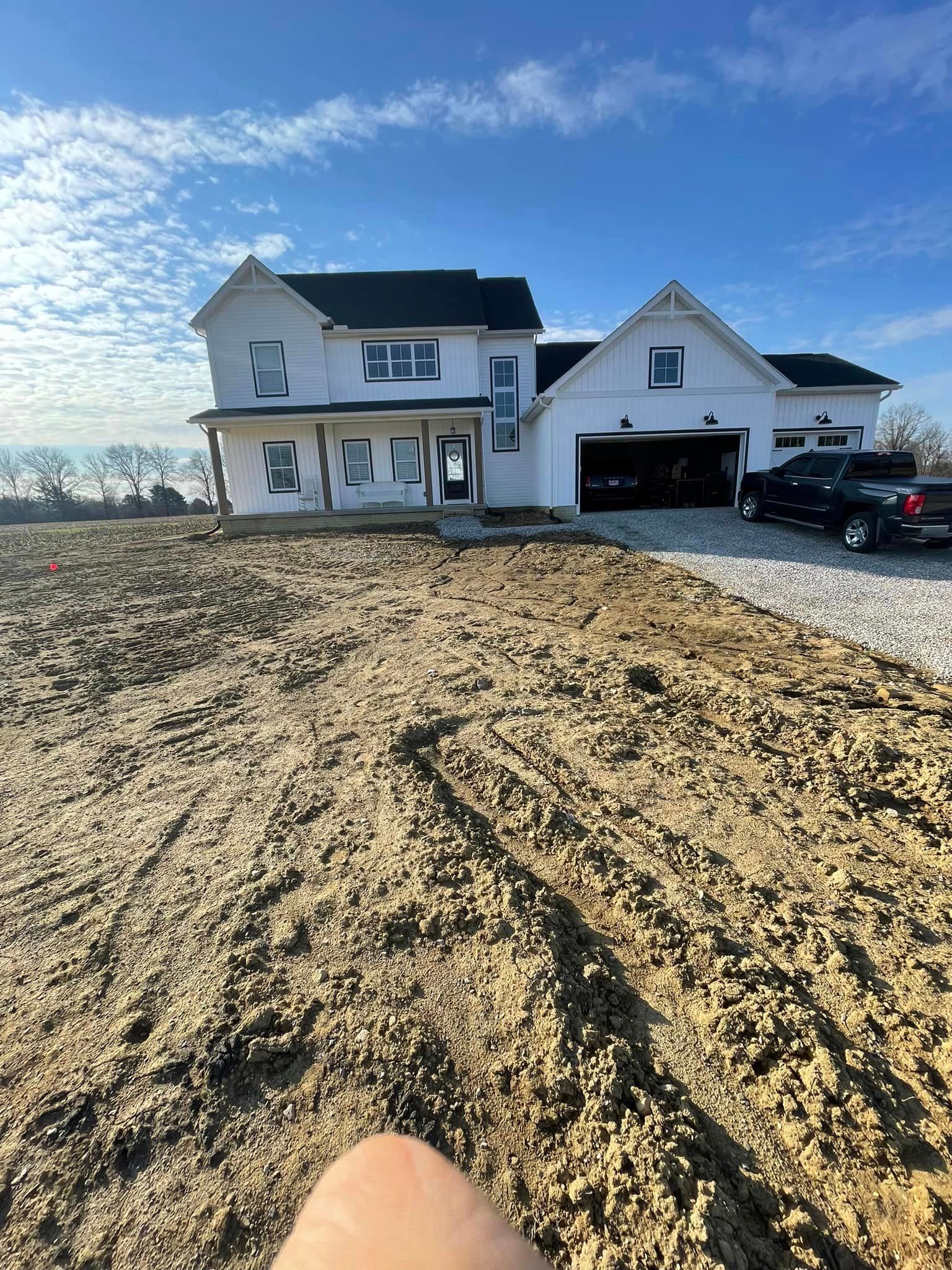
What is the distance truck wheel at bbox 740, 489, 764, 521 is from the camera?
46.7 feet

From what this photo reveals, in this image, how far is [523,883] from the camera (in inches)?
114

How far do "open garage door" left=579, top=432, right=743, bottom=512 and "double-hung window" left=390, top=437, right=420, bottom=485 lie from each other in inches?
223

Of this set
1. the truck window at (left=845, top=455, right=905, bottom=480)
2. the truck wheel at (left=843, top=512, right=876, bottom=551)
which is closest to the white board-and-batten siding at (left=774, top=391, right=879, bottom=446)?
the truck window at (left=845, top=455, right=905, bottom=480)

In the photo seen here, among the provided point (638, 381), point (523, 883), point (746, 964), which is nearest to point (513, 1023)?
point (523, 883)

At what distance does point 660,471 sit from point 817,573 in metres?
13.7

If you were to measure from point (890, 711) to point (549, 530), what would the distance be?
11.0m

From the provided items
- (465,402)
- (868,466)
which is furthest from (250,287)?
(868,466)

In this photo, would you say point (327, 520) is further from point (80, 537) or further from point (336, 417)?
point (80, 537)

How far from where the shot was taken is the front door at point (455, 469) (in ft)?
66.9

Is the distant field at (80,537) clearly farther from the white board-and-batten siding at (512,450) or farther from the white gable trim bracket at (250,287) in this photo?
the white board-and-batten siding at (512,450)

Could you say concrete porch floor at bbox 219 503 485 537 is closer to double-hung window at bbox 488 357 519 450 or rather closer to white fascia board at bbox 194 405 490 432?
white fascia board at bbox 194 405 490 432

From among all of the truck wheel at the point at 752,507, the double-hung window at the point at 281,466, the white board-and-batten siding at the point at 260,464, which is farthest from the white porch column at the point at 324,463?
the truck wheel at the point at 752,507

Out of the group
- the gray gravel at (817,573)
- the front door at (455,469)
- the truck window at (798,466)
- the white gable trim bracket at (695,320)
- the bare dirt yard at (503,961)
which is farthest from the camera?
the front door at (455,469)

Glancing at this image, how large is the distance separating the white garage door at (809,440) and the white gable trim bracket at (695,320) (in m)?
2.23
